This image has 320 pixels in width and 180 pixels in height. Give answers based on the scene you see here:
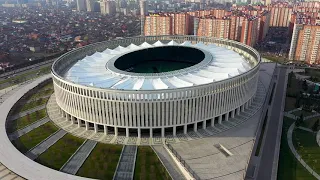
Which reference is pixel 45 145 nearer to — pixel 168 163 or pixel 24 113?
pixel 24 113

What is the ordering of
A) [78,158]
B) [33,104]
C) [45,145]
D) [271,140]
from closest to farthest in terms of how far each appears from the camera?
[78,158] < [45,145] < [271,140] < [33,104]

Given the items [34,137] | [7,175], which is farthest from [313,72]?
[7,175]

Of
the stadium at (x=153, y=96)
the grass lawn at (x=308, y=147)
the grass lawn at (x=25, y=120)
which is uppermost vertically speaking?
the stadium at (x=153, y=96)

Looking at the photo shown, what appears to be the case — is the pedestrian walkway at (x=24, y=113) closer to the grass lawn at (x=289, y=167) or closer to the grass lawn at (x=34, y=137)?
the grass lawn at (x=34, y=137)

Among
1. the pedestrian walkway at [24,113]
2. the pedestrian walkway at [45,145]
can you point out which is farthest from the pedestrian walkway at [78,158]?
the pedestrian walkway at [24,113]

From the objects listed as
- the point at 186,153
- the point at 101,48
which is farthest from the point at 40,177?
the point at 101,48

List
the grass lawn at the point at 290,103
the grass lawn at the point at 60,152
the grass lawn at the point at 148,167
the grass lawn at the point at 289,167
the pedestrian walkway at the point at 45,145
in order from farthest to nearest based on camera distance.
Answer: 1. the grass lawn at the point at 290,103
2. the pedestrian walkway at the point at 45,145
3. the grass lawn at the point at 289,167
4. the grass lawn at the point at 60,152
5. the grass lawn at the point at 148,167

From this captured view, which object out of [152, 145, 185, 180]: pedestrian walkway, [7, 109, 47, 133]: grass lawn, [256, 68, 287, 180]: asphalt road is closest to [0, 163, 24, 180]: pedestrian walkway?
[7, 109, 47, 133]: grass lawn
